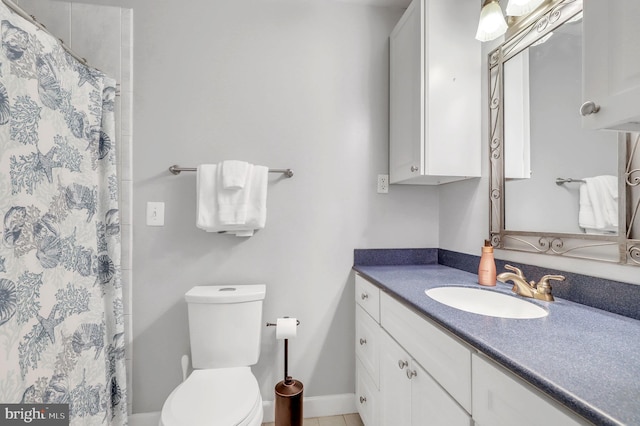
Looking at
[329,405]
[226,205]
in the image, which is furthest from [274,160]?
[329,405]

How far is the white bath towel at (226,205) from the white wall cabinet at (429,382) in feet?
2.30

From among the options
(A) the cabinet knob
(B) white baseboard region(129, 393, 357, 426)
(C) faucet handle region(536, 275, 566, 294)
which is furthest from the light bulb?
(B) white baseboard region(129, 393, 357, 426)

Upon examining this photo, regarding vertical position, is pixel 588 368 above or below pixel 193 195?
below

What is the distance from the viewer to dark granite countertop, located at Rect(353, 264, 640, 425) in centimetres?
48

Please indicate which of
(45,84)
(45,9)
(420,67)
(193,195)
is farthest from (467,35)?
(45,9)

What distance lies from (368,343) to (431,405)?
63 centimetres

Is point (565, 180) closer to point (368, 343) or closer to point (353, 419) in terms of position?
point (368, 343)

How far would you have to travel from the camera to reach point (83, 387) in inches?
49.5

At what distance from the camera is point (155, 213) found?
1.64 metres

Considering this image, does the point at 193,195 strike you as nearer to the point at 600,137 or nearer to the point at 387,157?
the point at 387,157

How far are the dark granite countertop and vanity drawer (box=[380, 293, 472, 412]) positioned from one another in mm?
46

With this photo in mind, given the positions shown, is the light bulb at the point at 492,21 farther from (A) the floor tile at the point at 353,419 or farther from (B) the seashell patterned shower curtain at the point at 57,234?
(A) the floor tile at the point at 353,419

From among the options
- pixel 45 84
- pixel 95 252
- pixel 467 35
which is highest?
pixel 467 35

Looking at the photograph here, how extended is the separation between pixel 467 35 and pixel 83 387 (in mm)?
2390
